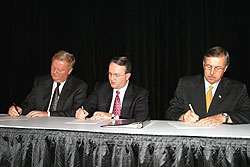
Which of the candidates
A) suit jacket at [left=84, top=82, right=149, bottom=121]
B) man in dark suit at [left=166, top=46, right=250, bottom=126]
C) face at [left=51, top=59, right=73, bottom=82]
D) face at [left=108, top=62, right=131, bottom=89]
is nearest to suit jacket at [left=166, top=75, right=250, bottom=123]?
man in dark suit at [left=166, top=46, right=250, bottom=126]

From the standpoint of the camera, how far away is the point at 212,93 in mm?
2570

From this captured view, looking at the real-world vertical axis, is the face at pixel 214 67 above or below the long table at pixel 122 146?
above

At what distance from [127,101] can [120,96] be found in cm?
14

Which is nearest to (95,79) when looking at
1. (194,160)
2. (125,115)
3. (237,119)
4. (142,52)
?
(142,52)

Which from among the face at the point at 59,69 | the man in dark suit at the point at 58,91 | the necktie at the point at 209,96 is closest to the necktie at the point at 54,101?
the man in dark suit at the point at 58,91

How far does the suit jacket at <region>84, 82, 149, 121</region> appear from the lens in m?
2.75

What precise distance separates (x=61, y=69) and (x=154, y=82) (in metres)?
1.78

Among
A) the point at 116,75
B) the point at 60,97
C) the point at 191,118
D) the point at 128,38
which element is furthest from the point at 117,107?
the point at 128,38

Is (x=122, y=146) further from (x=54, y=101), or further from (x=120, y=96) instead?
(x=54, y=101)

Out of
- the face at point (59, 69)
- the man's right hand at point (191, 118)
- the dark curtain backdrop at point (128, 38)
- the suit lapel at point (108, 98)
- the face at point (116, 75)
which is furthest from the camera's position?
the dark curtain backdrop at point (128, 38)

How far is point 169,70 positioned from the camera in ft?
14.0

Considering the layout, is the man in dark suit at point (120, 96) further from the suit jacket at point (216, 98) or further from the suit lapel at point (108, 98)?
the suit jacket at point (216, 98)

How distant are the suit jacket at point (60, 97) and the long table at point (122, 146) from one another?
1.11m

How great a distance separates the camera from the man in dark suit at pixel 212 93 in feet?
7.93
